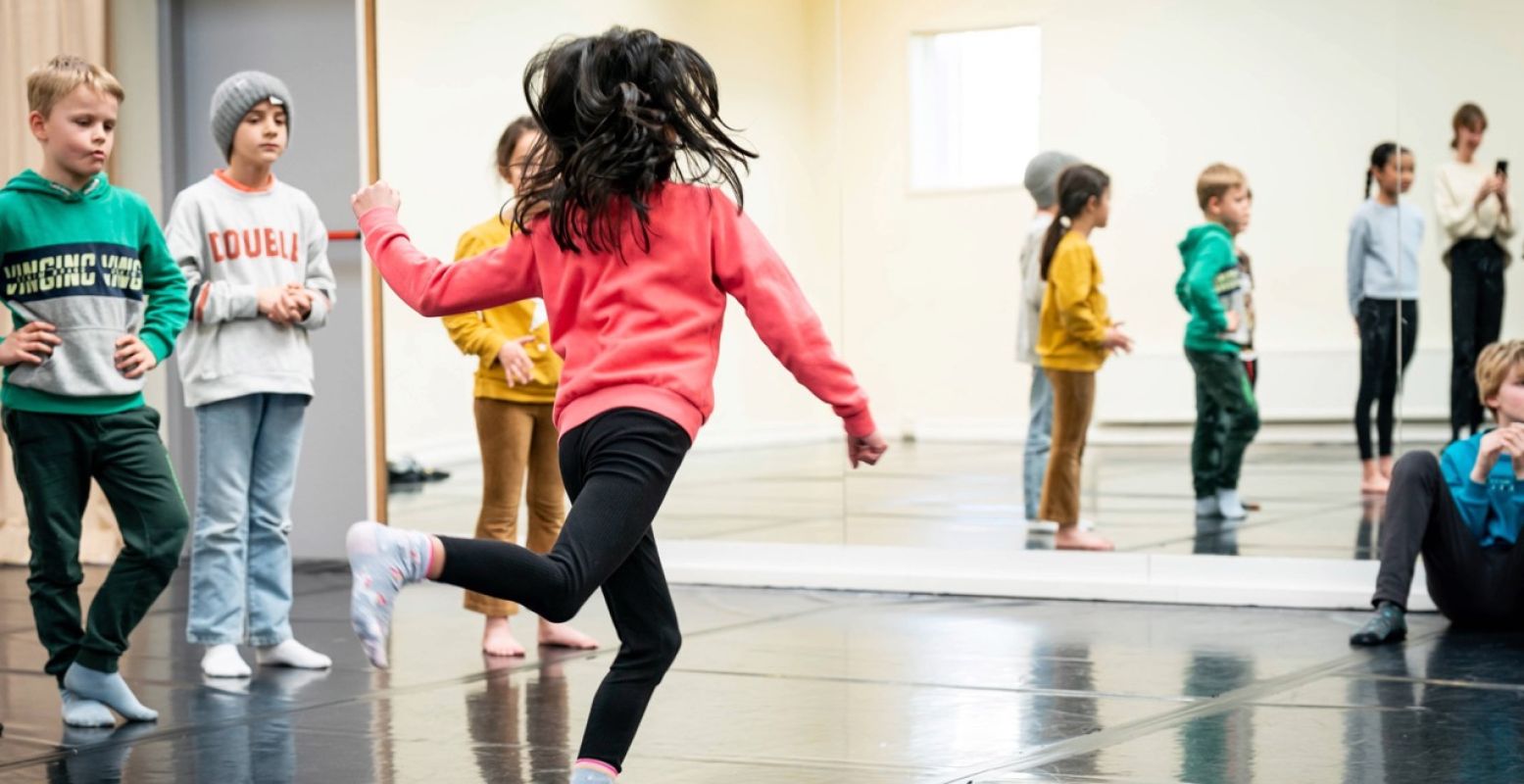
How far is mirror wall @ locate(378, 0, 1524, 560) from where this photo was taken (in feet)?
19.6

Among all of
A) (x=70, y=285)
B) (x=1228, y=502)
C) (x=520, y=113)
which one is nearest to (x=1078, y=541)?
(x=1228, y=502)

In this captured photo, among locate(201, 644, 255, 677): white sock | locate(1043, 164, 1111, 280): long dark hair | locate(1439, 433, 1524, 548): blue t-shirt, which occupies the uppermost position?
locate(1043, 164, 1111, 280): long dark hair

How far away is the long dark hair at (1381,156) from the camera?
593cm

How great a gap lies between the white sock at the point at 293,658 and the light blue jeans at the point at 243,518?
0.10 feet

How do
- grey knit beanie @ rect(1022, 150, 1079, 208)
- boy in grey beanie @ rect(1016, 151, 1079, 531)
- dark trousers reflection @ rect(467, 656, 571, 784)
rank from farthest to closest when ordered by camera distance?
boy in grey beanie @ rect(1016, 151, 1079, 531) → grey knit beanie @ rect(1022, 150, 1079, 208) → dark trousers reflection @ rect(467, 656, 571, 784)

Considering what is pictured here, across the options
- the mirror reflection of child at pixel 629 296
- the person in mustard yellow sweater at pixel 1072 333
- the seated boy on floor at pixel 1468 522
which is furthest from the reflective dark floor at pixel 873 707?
the mirror reflection of child at pixel 629 296

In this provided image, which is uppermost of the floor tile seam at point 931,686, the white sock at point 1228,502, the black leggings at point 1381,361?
the black leggings at point 1381,361

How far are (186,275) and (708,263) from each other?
233 centimetres

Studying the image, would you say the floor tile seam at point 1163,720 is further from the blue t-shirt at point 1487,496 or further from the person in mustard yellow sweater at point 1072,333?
the person in mustard yellow sweater at point 1072,333

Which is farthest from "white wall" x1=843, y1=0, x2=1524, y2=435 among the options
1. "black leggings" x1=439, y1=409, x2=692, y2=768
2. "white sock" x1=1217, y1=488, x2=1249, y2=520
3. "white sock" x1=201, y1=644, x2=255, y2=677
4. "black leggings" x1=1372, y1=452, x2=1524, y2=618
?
"black leggings" x1=439, y1=409, x2=692, y2=768

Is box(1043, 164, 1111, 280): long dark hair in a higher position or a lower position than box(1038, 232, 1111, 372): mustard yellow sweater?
higher

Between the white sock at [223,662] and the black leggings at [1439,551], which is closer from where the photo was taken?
the white sock at [223,662]

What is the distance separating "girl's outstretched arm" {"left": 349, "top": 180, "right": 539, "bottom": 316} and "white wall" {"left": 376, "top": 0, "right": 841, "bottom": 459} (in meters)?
3.31

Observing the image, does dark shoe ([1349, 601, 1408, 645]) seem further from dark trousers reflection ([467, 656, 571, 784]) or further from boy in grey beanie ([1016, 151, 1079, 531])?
dark trousers reflection ([467, 656, 571, 784])
